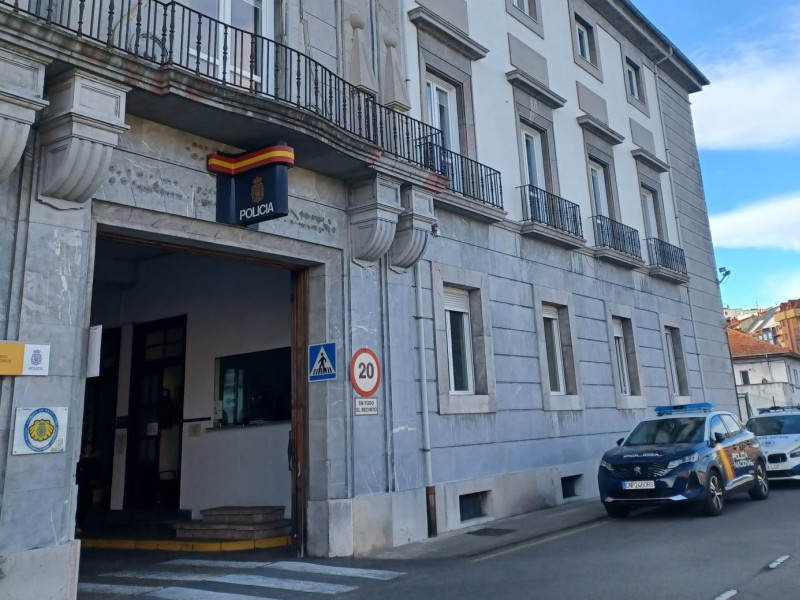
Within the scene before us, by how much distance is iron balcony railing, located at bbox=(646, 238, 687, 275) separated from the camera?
63.9 ft

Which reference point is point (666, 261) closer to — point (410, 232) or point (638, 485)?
point (638, 485)

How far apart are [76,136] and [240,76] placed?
2520 mm

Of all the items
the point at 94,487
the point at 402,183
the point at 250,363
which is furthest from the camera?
the point at 94,487

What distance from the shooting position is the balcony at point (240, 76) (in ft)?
25.3

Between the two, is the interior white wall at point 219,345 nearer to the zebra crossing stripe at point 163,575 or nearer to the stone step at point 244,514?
the stone step at point 244,514

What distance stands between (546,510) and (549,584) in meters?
6.19

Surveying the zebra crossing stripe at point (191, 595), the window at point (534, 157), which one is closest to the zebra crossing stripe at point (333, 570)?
the zebra crossing stripe at point (191, 595)

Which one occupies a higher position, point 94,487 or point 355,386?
point 355,386

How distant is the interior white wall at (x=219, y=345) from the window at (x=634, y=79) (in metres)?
13.7

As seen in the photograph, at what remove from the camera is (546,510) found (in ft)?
42.9

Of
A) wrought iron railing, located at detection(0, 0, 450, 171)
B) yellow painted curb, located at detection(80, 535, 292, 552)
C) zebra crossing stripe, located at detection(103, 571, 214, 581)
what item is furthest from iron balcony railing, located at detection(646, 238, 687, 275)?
zebra crossing stripe, located at detection(103, 571, 214, 581)

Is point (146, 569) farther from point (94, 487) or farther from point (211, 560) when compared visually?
point (94, 487)

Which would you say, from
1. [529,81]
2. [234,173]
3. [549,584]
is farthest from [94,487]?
[529,81]

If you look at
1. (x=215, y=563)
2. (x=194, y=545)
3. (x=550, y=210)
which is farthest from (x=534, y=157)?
(x=215, y=563)
